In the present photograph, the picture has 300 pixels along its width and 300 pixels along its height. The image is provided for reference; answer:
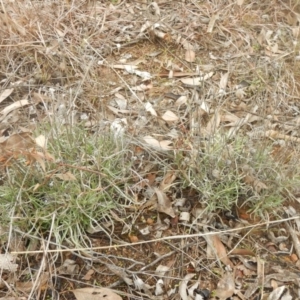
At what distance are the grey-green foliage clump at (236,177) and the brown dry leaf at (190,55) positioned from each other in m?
0.62

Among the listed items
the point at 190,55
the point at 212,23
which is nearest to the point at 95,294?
the point at 190,55

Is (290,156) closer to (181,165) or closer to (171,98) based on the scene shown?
(181,165)

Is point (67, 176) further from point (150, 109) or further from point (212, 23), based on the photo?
point (212, 23)

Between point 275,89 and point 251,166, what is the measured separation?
42 centimetres

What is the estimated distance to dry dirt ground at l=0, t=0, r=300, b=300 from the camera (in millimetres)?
1379

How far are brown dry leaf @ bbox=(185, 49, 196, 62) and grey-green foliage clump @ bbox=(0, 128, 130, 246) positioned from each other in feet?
2.28

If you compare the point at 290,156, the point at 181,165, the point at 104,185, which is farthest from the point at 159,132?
the point at 290,156

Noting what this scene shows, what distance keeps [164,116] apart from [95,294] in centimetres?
71

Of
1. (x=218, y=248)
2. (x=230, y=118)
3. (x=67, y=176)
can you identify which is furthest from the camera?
(x=230, y=118)

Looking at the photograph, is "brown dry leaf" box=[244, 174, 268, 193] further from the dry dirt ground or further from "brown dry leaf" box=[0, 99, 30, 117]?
"brown dry leaf" box=[0, 99, 30, 117]

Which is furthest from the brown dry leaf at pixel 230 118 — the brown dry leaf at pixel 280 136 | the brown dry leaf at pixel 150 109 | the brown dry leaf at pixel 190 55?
the brown dry leaf at pixel 190 55

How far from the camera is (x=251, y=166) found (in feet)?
4.92

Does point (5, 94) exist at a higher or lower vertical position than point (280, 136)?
higher

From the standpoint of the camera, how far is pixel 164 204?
1507mm
